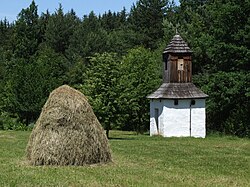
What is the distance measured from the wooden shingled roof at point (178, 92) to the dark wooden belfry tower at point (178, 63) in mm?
543

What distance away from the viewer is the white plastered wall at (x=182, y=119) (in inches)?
1471

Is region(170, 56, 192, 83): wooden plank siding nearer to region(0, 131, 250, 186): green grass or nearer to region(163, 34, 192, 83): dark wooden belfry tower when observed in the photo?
region(163, 34, 192, 83): dark wooden belfry tower

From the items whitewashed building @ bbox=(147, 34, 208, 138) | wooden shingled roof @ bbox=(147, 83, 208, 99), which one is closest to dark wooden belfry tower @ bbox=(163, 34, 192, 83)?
whitewashed building @ bbox=(147, 34, 208, 138)

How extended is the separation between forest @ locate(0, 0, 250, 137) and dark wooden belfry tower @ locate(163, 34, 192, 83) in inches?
61.7

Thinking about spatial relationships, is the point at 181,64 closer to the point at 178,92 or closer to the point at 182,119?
the point at 178,92

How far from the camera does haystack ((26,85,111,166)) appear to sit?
16.9m

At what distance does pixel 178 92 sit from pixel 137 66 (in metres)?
12.3

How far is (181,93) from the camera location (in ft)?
124

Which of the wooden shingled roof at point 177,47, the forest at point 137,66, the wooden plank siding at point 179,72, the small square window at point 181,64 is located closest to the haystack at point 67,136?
the forest at point 137,66

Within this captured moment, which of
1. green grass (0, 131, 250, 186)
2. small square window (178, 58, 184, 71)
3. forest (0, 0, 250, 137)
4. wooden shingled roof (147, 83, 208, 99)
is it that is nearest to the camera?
green grass (0, 131, 250, 186)

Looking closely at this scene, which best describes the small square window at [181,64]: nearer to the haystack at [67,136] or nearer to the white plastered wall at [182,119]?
the white plastered wall at [182,119]

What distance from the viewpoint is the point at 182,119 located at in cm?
3744

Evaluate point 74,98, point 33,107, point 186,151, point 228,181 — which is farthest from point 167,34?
point 228,181

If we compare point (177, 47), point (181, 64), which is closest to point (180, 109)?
point (181, 64)
